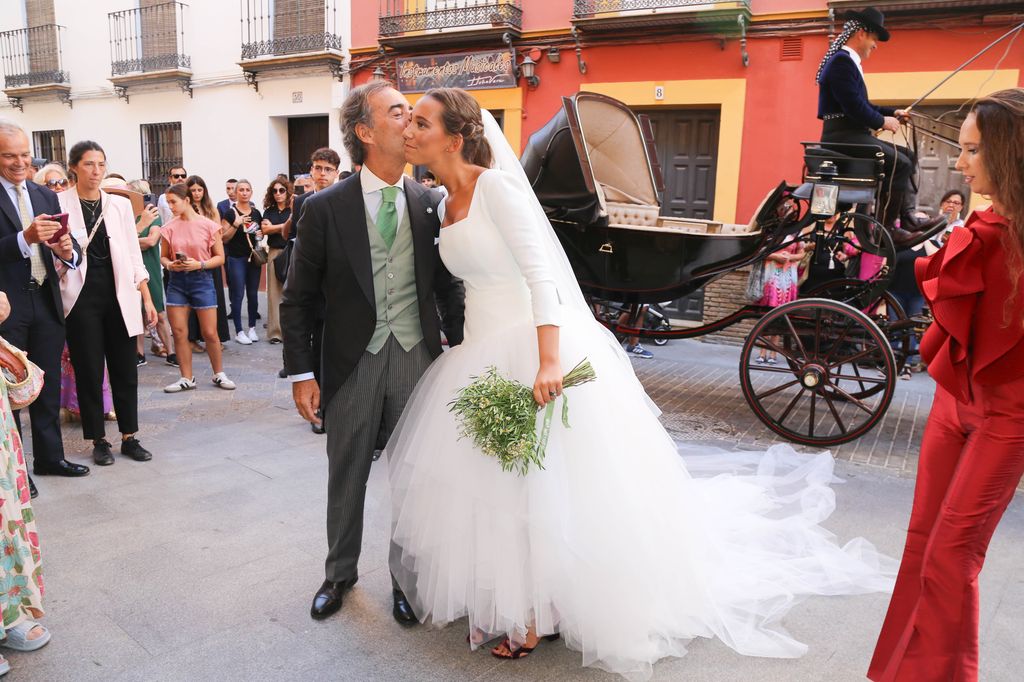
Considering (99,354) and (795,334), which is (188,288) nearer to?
(99,354)

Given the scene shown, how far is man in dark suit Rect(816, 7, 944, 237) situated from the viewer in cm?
490

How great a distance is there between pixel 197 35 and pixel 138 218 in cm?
1134

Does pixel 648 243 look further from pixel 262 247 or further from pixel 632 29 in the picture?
pixel 632 29

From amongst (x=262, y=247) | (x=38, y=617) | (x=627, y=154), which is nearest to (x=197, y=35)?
(x=262, y=247)

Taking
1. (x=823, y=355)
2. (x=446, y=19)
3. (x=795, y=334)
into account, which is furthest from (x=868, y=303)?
(x=446, y=19)

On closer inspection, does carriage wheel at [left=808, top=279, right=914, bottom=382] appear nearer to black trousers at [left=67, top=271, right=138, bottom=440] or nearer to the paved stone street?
the paved stone street

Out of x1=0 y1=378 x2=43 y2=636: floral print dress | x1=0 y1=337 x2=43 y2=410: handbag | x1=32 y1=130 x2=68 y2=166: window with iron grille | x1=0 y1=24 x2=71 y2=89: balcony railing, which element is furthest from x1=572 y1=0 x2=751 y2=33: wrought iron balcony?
x1=32 y1=130 x2=68 y2=166: window with iron grille

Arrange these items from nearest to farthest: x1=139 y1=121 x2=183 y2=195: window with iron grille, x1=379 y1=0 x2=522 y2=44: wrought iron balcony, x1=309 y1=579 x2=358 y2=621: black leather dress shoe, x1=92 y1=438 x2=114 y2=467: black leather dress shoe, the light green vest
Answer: the light green vest, x1=309 y1=579 x2=358 y2=621: black leather dress shoe, x1=92 y1=438 x2=114 y2=467: black leather dress shoe, x1=379 y1=0 x2=522 y2=44: wrought iron balcony, x1=139 y1=121 x2=183 y2=195: window with iron grille

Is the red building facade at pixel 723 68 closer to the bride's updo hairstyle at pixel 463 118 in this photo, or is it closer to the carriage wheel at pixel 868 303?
the carriage wheel at pixel 868 303

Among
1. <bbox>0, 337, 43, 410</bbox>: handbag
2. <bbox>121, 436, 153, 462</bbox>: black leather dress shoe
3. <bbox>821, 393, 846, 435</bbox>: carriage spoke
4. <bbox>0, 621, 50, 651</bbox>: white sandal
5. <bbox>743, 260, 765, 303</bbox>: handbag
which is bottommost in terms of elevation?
<bbox>121, 436, 153, 462</bbox>: black leather dress shoe

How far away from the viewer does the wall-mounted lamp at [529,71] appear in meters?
→ 11.6

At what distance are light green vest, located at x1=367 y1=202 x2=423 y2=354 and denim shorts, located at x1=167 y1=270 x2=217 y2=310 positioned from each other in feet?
14.8

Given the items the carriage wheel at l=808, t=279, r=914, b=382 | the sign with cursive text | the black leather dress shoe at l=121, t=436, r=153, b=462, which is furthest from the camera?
the sign with cursive text

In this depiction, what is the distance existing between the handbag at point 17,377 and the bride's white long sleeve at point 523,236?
6.40ft
